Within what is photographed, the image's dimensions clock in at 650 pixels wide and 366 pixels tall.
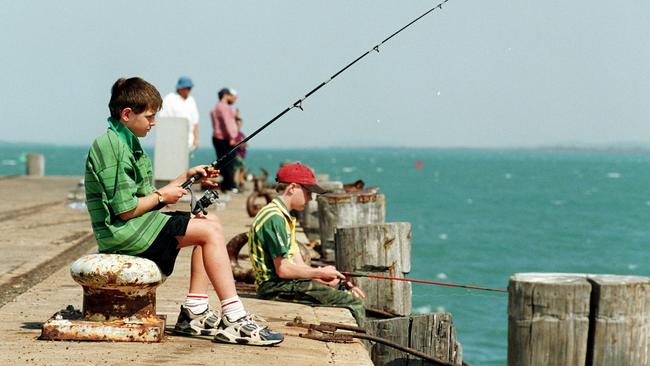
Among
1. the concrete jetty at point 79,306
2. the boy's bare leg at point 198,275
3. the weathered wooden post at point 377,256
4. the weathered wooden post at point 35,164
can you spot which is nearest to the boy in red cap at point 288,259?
the concrete jetty at point 79,306

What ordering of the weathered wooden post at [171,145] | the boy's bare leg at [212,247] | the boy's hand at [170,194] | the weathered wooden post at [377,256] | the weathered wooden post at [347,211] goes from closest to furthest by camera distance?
the boy's hand at [170,194] < the boy's bare leg at [212,247] < the weathered wooden post at [377,256] < the weathered wooden post at [347,211] < the weathered wooden post at [171,145]

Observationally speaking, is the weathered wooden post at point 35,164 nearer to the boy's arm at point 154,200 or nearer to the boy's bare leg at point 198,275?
the boy's bare leg at point 198,275

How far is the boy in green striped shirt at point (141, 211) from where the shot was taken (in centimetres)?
671

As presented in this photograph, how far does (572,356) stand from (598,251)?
45386 mm

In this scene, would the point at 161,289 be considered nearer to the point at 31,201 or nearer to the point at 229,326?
the point at 229,326

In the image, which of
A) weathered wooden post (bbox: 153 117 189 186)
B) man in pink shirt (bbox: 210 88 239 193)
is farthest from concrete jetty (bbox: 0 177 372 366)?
man in pink shirt (bbox: 210 88 239 193)

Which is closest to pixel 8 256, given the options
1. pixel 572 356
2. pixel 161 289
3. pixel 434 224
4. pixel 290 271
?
pixel 161 289

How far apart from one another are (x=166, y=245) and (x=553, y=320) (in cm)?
219

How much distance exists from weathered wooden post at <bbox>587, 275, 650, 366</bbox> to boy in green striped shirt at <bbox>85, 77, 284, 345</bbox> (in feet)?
5.78

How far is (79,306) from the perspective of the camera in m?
8.48

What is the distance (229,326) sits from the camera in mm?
7070

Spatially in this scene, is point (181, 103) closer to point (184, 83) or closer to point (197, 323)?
point (184, 83)

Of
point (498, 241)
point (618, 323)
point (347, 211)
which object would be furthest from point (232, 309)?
point (498, 241)

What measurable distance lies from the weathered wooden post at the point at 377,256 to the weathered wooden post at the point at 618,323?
289cm
